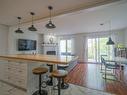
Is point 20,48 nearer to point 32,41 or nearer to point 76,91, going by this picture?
point 32,41

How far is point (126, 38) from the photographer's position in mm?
6680

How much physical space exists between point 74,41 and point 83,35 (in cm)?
94

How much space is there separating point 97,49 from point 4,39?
6.41 meters

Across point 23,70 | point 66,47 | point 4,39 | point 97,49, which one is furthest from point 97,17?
point 66,47

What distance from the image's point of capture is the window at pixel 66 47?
9234mm

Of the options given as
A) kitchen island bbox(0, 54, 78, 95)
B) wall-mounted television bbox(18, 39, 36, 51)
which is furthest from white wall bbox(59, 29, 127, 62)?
kitchen island bbox(0, 54, 78, 95)

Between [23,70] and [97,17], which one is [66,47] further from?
[23,70]

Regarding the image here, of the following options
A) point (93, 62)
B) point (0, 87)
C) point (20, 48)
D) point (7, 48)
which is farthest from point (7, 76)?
point (93, 62)

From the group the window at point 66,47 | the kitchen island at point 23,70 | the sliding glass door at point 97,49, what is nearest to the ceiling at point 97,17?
the kitchen island at point 23,70

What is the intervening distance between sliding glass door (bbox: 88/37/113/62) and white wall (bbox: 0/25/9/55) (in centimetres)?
592

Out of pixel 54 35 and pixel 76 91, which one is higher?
pixel 54 35

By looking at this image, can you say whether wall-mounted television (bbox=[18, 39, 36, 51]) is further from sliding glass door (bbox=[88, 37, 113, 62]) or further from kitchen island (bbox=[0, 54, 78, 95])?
sliding glass door (bbox=[88, 37, 113, 62])

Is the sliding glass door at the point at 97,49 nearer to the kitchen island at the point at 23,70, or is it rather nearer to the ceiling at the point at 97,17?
the ceiling at the point at 97,17

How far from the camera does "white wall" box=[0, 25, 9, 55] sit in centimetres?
542
